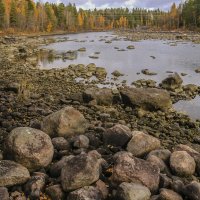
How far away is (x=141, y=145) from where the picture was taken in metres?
13.7

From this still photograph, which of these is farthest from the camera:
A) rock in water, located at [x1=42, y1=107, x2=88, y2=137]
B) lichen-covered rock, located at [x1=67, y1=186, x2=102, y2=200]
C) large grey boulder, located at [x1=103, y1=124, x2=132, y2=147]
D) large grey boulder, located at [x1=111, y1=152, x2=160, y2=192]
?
rock in water, located at [x1=42, y1=107, x2=88, y2=137]

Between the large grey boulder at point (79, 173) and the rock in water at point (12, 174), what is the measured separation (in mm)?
1252

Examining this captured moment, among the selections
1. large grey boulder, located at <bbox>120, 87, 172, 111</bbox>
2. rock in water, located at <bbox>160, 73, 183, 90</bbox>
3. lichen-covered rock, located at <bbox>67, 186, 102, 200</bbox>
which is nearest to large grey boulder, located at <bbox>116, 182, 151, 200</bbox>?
lichen-covered rock, located at <bbox>67, 186, 102, 200</bbox>

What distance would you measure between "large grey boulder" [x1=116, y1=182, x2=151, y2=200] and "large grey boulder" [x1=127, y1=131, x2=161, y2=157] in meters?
3.04

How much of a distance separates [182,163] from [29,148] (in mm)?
5362

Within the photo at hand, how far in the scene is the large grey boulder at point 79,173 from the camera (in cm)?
1066

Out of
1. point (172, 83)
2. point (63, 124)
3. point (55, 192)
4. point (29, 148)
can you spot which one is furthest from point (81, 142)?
point (172, 83)

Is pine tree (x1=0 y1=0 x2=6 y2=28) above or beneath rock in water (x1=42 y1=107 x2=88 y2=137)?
above

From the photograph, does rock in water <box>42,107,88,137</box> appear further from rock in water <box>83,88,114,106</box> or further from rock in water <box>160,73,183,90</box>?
rock in water <box>160,73,183,90</box>

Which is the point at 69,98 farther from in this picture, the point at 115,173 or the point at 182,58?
the point at 182,58

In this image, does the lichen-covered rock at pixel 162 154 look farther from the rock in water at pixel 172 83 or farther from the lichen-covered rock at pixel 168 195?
the rock in water at pixel 172 83

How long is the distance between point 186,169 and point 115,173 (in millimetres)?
2918

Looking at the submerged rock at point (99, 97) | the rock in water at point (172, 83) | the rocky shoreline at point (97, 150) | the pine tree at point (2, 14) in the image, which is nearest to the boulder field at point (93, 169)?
the rocky shoreline at point (97, 150)

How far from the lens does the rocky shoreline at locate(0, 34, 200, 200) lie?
10.8 m
